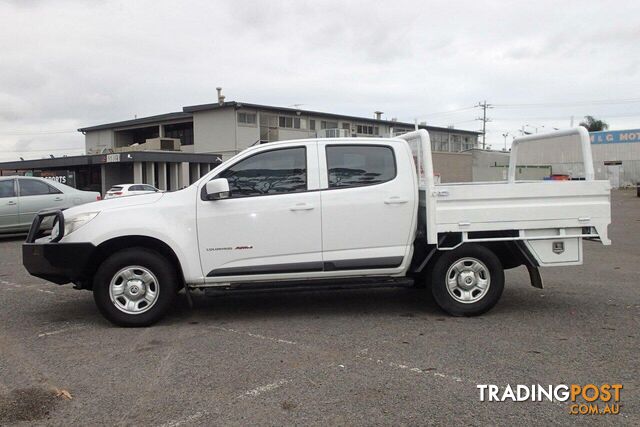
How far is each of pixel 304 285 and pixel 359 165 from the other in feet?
4.75

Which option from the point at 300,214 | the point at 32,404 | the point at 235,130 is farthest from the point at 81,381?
the point at 235,130

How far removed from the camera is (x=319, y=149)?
591 centimetres

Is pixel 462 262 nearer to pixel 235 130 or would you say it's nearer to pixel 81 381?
pixel 81 381

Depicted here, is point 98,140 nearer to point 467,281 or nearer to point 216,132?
point 216,132

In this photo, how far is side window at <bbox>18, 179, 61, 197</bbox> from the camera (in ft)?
44.0

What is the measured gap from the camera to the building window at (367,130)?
5285 centimetres

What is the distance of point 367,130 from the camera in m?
53.6

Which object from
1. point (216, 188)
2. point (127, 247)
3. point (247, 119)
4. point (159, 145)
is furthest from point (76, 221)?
point (159, 145)

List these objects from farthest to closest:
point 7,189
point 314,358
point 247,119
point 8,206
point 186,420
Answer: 1. point 247,119
2. point 7,189
3. point 8,206
4. point 314,358
5. point 186,420

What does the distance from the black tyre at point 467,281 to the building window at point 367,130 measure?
156 feet

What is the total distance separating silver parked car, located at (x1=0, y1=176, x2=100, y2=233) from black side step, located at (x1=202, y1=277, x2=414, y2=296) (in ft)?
29.0

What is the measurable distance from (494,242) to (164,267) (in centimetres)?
369

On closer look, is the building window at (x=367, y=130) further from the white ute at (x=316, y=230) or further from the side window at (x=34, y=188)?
the white ute at (x=316, y=230)

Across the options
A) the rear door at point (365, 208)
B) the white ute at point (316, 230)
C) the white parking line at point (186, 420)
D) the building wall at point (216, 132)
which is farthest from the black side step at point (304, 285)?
the building wall at point (216, 132)
